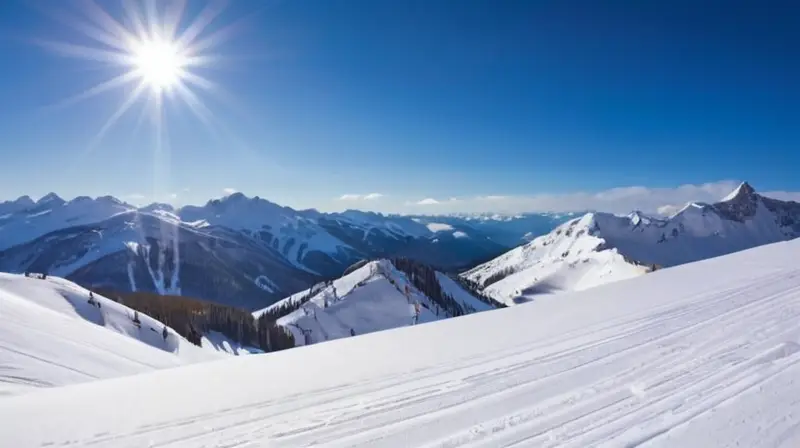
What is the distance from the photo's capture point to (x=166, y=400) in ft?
20.6

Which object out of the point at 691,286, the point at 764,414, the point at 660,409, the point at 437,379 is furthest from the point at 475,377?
the point at 691,286

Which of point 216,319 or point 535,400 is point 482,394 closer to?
point 535,400

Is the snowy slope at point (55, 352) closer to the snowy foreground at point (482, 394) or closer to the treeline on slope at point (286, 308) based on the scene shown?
the snowy foreground at point (482, 394)

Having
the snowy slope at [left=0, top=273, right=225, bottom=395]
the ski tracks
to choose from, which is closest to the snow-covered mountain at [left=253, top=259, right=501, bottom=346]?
the snowy slope at [left=0, top=273, right=225, bottom=395]

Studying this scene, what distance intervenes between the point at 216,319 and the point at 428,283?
55199mm

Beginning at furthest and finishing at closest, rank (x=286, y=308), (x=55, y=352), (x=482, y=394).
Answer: (x=286, y=308), (x=55, y=352), (x=482, y=394)

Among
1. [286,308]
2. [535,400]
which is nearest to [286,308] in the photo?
[286,308]

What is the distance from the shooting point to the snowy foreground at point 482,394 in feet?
15.7

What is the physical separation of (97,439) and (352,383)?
10.8 ft

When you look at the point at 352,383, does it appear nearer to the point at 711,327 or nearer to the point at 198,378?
the point at 198,378

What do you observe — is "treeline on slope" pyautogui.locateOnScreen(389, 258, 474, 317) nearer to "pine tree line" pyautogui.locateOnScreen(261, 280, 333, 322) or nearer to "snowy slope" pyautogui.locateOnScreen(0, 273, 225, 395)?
"pine tree line" pyautogui.locateOnScreen(261, 280, 333, 322)

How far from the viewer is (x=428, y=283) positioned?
99.5 m

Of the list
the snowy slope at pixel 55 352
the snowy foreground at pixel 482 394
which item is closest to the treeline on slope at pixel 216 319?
the snowy slope at pixel 55 352

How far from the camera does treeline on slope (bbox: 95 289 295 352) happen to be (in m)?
47.2
